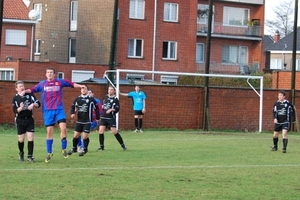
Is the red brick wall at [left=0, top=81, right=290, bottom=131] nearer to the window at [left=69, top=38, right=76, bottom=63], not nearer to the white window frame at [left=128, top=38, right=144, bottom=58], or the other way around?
the white window frame at [left=128, top=38, right=144, bottom=58]

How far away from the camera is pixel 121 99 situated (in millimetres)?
30906

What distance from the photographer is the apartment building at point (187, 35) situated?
5259 cm

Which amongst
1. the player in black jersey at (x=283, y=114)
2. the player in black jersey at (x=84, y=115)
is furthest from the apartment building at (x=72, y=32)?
the player in black jersey at (x=84, y=115)

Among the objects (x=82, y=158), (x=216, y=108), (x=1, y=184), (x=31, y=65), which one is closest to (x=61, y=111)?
(x=82, y=158)

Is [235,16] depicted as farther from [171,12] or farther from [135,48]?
[135,48]

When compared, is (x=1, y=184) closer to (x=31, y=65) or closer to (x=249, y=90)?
(x=249, y=90)

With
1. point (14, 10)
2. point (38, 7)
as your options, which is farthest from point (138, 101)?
point (38, 7)

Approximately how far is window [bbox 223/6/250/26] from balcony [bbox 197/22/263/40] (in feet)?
1.23

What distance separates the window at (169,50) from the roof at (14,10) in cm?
1058

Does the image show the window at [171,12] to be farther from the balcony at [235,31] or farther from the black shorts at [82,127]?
the black shorts at [82,127]

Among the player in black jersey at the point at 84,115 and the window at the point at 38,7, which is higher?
the window at the point at 38,7

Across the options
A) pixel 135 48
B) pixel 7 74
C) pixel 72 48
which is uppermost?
pixel 135 48

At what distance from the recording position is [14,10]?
52375mm

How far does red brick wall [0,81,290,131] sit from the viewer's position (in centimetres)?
3100
